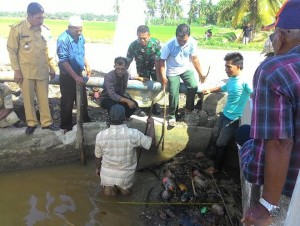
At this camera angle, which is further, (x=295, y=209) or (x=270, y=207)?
(x=270, y=207)

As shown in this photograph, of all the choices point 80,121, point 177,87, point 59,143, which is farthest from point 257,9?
point 59,143

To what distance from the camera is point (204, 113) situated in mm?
5512

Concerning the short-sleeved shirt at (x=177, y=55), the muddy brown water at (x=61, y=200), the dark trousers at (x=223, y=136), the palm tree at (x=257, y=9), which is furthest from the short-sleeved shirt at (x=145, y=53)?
the palm tree at (x=257, y=9)

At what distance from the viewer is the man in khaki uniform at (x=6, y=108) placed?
4695mm

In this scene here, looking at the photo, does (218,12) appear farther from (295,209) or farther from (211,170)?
(295,209)

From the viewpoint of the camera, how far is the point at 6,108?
480cm

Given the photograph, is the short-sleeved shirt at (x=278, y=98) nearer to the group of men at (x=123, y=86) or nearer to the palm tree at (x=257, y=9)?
the group of men at (x=123, y=86)

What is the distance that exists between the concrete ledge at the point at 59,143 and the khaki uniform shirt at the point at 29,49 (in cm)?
94

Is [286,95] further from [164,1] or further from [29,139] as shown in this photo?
[164,1]

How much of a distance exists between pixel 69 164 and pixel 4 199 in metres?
1.19

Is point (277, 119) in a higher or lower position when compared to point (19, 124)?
higher

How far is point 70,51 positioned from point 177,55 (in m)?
1.74

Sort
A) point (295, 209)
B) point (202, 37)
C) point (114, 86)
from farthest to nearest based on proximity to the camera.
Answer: point (202, 37) < point (114, 86) < point (295, 209)

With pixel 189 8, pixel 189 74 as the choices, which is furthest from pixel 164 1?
pixel 189 74
